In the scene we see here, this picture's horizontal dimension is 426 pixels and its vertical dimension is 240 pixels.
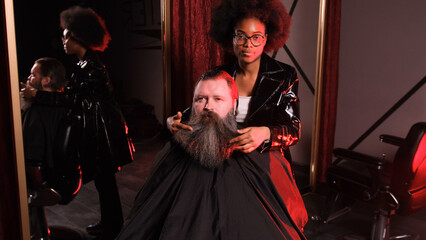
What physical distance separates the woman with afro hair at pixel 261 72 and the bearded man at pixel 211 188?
15cm

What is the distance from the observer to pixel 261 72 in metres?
1.46

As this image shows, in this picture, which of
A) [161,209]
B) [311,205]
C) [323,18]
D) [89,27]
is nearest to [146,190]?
[161,209]

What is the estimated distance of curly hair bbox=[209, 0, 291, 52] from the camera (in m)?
1.39

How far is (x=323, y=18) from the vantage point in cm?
308

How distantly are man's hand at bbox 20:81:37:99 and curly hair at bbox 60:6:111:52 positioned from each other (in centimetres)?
29

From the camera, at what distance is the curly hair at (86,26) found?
1.44 m

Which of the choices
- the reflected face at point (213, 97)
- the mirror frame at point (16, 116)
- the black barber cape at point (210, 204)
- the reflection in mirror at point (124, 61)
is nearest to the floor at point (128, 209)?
the reflection in mirror at point (124, 61)

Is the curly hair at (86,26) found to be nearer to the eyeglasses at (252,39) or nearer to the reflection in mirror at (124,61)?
the reflection in mirror at (124,61)

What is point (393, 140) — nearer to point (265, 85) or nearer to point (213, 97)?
point (265, 85)

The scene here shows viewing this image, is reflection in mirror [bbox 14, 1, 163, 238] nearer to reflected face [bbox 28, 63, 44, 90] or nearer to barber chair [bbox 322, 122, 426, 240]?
reflected face [bbox 28, 63, 44, 90]

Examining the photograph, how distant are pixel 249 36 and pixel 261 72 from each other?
199mm

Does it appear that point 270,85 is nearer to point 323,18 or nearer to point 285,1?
point 323,18

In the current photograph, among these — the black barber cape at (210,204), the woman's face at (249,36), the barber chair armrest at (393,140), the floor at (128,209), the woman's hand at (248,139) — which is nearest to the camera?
the black barber cape at (210,204)

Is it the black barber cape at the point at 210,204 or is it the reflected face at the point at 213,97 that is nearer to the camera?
the black barber cape at the point at 210,204
